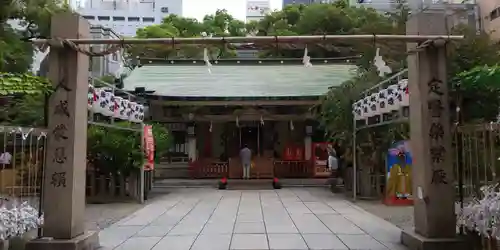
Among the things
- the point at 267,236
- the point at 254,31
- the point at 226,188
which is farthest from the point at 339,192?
the point at 254,31

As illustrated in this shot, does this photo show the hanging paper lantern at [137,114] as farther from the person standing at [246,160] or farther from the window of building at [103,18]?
the window of building at [103,18]

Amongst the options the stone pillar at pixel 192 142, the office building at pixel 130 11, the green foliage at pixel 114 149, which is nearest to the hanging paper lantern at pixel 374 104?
the green foliage at pixel 114 149

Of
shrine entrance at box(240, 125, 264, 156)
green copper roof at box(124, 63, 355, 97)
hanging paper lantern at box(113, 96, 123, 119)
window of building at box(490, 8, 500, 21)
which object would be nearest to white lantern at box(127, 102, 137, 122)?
hanging paper lantern at box(113, 96, 123, 119)

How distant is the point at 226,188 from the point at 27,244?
1118 centimetres

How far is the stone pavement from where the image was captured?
282 inches

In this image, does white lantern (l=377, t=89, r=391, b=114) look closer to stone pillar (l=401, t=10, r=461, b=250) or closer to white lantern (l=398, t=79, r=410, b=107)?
white lantern (l=398, t=79, r=410, b=107)

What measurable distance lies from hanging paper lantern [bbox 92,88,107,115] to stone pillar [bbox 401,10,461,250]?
643cm

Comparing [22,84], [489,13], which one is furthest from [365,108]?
[489,13]

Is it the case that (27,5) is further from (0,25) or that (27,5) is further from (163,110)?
(163,110)

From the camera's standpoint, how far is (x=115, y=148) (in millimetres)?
12547

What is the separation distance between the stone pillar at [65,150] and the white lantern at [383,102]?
6.42 meters

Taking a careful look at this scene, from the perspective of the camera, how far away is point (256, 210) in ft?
36.9

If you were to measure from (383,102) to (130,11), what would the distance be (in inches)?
2921

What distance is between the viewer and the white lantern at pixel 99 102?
934 cm
